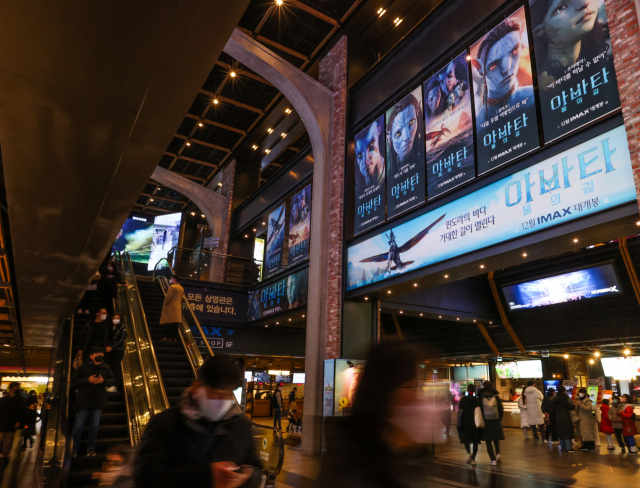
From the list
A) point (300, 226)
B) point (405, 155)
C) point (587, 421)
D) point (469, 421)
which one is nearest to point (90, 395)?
point (469, 421)

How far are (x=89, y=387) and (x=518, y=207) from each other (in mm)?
6142

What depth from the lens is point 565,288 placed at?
11.7 m

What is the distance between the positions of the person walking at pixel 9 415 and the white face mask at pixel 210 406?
823cm

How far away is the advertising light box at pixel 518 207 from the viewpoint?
5590 mm

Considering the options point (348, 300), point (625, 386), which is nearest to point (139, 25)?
point (348, 300)

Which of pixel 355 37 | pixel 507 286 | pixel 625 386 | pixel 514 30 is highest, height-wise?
pixel 355 37

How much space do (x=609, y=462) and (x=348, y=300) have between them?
5.63m

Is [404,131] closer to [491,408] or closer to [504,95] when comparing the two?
[504,95]

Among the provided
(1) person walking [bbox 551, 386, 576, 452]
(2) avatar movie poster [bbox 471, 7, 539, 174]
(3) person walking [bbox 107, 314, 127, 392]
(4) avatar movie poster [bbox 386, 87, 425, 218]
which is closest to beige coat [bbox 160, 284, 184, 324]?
(3) person walking [bbox 107, 314, 127, 392]

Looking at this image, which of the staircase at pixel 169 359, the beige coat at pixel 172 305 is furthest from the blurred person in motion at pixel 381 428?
the beige coat at pixel 172 305

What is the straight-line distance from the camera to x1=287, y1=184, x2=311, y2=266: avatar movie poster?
42.4ft

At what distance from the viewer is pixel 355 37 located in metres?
12.3

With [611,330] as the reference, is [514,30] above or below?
above

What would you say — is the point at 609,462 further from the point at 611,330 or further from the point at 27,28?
the point at 27,28
